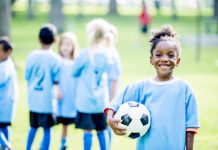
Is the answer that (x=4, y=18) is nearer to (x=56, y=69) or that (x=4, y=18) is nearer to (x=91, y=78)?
(x=56, y=69)

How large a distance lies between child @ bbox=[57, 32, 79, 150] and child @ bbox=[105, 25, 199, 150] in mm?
3182

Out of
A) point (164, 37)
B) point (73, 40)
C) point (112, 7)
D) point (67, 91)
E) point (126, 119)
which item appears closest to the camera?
point (164, 37)

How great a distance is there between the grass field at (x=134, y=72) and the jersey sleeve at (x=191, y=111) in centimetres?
353

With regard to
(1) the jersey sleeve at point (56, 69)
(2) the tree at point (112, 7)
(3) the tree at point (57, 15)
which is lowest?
(1) the jersey sleeve at point (56, 69)

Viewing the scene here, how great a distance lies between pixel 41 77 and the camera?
6.95m

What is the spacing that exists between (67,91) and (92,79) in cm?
69

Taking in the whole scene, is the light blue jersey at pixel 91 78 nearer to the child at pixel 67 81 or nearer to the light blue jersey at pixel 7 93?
the child at pixel 67 81

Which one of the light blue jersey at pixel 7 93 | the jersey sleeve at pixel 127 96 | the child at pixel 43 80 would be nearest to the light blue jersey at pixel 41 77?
the child at pixel 43 80

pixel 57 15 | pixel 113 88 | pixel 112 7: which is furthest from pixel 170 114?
pixel 112 7

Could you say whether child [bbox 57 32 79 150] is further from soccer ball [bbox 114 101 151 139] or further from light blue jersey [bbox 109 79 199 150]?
light blue jersey [bbox 109 79 199 150]

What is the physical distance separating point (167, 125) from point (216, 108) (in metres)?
6.78

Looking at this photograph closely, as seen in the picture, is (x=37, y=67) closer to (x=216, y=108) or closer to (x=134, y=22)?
(x=216, y=108)

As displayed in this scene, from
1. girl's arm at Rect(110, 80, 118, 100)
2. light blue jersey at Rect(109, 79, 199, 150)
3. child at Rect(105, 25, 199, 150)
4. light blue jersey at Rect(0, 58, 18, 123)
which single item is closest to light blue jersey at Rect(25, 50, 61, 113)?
light blue jersey at Rect(0, 58, 18, 123)

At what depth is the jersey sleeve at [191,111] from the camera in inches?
165
